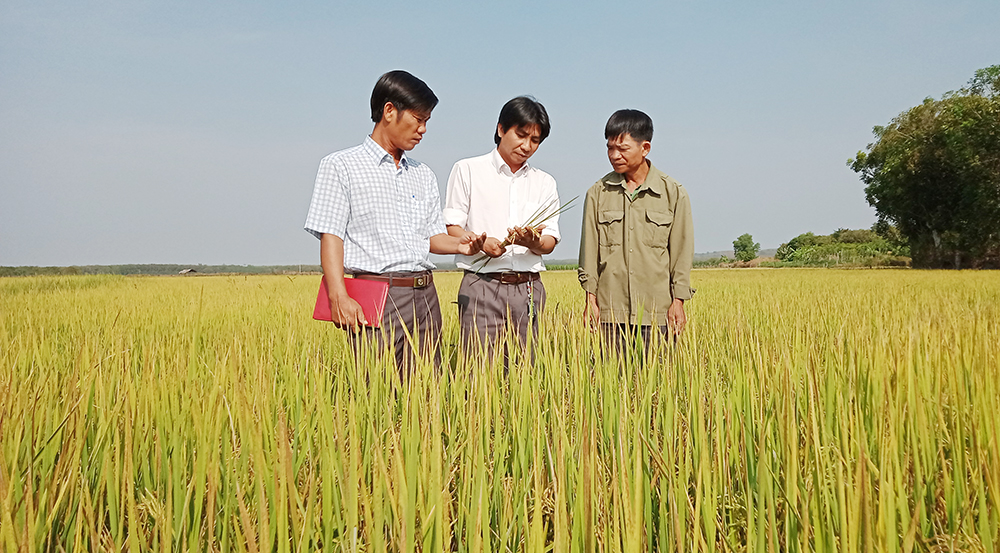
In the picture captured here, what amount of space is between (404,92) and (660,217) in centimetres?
141

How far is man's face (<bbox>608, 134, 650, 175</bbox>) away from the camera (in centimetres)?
272

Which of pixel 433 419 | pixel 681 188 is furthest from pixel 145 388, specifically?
A: pixel 681 188

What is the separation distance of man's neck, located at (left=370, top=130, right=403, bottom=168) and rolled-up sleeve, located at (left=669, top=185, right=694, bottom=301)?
4.68 feet

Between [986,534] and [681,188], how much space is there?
205cm

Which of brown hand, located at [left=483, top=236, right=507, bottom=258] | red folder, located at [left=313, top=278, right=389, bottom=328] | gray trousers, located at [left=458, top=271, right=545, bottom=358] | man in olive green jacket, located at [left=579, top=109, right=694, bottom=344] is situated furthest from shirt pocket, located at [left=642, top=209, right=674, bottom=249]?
red folder, located at [left=313, top=278, right=389, bottom=328]

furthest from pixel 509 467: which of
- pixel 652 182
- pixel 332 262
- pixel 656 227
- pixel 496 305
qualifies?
pixel 652 182

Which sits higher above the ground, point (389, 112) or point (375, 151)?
point (389, 112)

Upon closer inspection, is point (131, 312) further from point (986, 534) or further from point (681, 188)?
point (986, 534)

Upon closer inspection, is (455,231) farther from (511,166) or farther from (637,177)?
(637,177)

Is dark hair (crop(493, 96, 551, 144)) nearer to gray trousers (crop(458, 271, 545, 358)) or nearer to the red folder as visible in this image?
gray trousers (crop(458, 271, 545, 358))

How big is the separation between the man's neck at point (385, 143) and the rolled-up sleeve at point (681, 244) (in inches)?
56.1

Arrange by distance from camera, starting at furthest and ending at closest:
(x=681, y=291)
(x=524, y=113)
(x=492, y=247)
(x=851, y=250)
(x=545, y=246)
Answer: (x=851, y=250), (x=681, y=291), (x=545, y=246), (x=524, y=113), (x=492, y=247)

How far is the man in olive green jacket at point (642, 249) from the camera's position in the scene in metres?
2.84

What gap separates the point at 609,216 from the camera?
2906 millimetres
